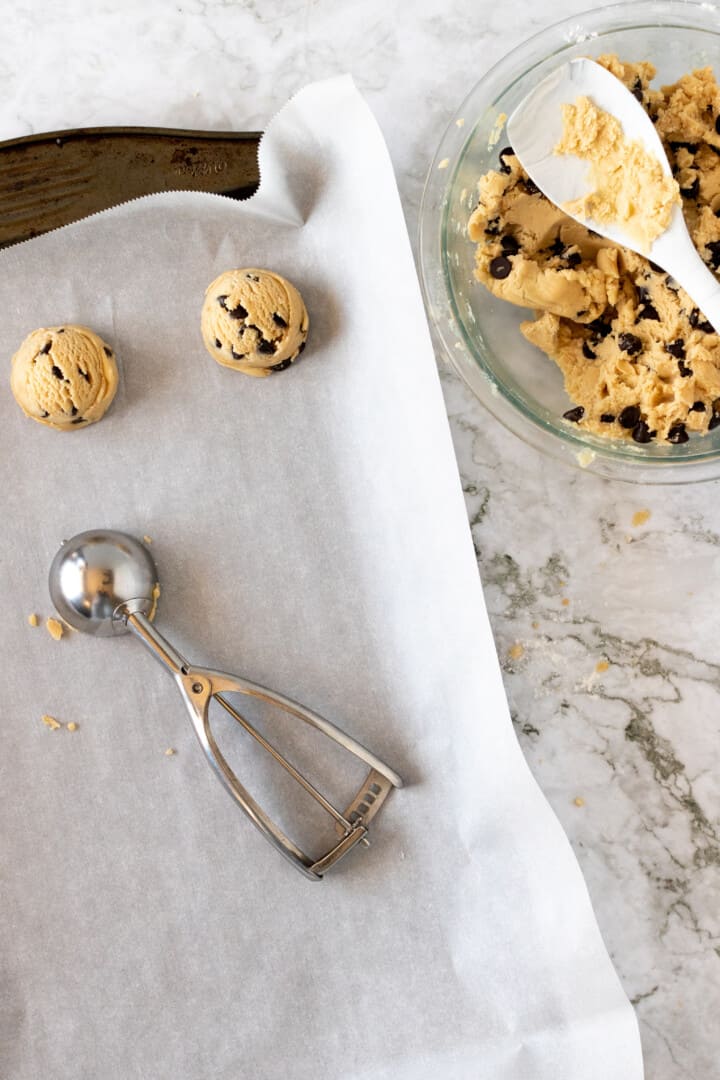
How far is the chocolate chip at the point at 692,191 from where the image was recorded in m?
0.92

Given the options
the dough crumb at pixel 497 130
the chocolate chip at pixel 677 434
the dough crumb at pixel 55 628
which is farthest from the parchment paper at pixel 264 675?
the chocolate chip at pixel 677 434

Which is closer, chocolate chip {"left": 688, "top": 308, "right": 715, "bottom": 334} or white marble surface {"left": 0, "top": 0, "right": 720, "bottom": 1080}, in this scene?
chocolate chip {"left": 688, "top": 308, "right": 715, "bottom": 334}

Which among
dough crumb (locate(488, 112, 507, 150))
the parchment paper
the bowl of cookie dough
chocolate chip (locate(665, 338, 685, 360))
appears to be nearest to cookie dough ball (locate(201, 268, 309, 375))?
the parchment paper

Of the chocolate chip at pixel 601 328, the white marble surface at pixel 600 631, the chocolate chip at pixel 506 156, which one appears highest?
the chocolate chip at pixel 506 156

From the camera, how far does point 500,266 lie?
93cm

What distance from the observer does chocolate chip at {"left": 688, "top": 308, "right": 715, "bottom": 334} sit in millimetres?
909

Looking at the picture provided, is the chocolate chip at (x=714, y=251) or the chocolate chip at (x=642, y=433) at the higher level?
the chocolate chip at (x=714, y=251)

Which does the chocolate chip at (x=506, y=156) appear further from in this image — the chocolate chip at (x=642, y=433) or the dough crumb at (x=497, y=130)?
the chocolate chip at (x=642, y=433)

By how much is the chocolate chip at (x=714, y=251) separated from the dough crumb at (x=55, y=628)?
0.75 m

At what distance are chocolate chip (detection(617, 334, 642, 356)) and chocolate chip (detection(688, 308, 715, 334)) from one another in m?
0.05

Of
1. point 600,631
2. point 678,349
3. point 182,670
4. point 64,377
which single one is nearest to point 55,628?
point 182,670

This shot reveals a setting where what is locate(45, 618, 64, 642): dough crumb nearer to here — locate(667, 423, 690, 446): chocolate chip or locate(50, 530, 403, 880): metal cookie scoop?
locate(50, 530, 403, 880): metal cookie scoop

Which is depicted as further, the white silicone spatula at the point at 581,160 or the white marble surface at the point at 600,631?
the white marble surface at the point at 600,631

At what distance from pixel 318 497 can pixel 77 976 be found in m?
0.56
